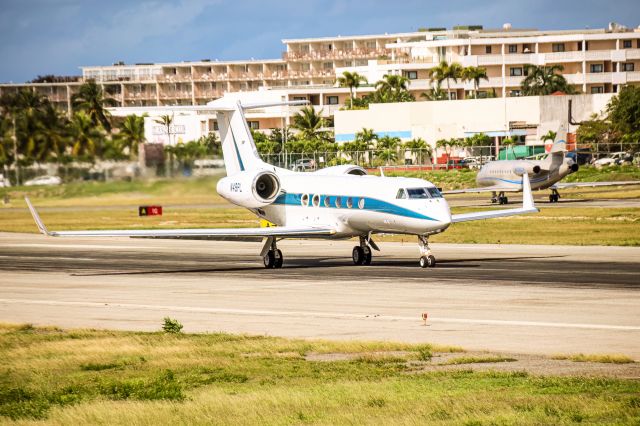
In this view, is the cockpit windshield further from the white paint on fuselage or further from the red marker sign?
the red marker sign

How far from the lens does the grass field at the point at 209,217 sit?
5238 cm

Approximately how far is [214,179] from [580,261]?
855 inches

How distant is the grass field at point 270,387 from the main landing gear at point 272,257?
1661 centimetres

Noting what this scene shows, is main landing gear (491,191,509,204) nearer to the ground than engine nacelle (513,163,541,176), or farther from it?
nearer to the ground

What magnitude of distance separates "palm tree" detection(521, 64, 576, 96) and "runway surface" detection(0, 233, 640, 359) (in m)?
108

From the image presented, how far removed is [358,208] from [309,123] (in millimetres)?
115446

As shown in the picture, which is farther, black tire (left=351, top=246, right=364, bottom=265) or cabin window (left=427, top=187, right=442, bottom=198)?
black tire (left=351, top=246, right=364, bottom=265)

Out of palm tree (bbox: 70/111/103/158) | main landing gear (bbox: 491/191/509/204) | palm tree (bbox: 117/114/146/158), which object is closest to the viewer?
palm tree (bbox: 117/114/146/158)

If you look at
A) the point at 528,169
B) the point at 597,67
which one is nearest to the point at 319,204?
the point at 528,169

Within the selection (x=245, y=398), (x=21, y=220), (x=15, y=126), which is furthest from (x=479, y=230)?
(x=245, y=398)

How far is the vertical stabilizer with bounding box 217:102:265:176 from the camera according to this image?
43281mm

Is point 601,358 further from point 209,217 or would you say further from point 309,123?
point 309,123

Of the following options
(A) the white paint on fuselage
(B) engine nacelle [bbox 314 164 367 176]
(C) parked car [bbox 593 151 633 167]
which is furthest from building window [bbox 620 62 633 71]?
(A) the white paint on fuselage

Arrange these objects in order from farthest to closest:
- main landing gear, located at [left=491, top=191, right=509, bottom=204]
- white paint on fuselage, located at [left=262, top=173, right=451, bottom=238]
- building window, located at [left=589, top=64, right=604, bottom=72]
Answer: building window, located at [left=589, top=64, right=604, bottom=72]
main landing gear, located at [left=491, top=191, right=509, bottom=204]
white paint on fuselage, located at [left=262, top=173, right=451, bottom=238]
